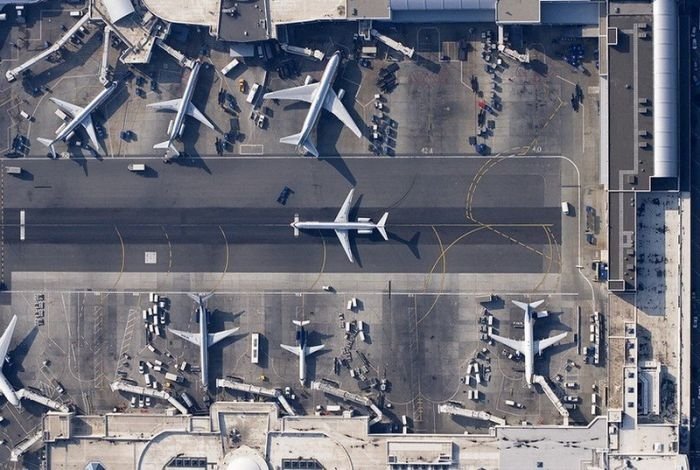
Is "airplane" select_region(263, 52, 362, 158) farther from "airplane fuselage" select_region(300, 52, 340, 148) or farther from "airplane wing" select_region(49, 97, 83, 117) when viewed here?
"airplane wing" select_region(49, 97, 83, 117)

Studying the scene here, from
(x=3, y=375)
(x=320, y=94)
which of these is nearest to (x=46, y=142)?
(x=3, y=375)

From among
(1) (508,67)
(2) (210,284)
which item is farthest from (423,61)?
(2) (210,284)

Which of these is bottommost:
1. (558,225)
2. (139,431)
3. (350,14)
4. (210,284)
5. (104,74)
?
(139,431)

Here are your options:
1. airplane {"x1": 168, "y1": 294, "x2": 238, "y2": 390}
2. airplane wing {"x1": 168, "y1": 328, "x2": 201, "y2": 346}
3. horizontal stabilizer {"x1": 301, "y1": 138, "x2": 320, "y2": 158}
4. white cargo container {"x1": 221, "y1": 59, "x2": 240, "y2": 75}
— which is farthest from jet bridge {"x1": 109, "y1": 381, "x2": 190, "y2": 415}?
white cargo container {"x1": 221, "y1": 59, "x2": 240, "y2": 75}

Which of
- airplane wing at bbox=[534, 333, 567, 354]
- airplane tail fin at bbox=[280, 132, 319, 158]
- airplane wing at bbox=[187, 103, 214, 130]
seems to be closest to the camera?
airplane wing at bbox=[534, 333, 567, 354]

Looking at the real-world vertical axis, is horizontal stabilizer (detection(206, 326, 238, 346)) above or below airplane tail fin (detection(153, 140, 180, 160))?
below

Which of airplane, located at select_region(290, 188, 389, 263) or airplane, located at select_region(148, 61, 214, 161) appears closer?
airplane, located at select_region(290, 188, 389, 263)

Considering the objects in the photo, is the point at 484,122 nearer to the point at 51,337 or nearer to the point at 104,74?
the point at 104,74
